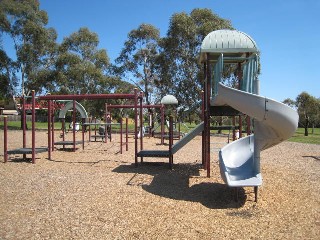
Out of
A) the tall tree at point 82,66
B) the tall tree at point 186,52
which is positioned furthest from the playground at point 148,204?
the tall tree at point 82,66

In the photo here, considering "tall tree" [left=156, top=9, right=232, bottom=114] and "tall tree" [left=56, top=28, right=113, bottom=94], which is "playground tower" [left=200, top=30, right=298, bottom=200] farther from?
"tall tree" [left=56, top=28, right=113, bottom=94]

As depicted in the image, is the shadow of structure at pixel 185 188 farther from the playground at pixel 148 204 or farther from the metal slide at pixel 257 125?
the metal slide at pixel 257 125

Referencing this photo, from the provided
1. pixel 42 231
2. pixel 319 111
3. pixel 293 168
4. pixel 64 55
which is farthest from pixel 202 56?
pixel 319 111

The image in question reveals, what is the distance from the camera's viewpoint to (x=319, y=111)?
36.9 m

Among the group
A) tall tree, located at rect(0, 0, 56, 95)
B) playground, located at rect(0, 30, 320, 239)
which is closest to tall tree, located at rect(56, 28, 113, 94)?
tall tree, located at rect(0, 0, 56, 95)

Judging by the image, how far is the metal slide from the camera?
555 centimetres

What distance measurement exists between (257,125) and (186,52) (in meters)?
24.0

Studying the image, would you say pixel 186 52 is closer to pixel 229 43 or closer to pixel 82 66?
pixel 82 66

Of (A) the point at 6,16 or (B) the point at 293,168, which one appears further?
(A) the point at 6,16

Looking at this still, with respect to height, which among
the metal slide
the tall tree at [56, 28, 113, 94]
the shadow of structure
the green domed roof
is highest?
the tall tree at [56, 28, 113, 94]

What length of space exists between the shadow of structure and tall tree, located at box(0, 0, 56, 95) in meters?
26.1

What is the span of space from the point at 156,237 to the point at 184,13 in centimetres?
2691

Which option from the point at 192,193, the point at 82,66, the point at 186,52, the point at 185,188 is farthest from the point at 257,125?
the point at 82,66

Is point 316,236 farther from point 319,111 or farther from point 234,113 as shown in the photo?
point 319,111
